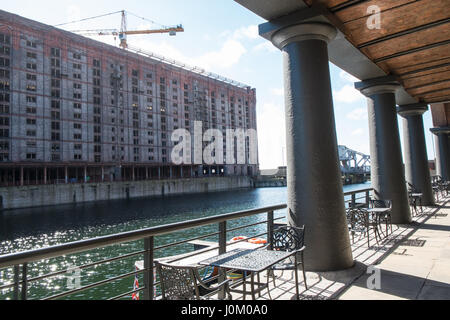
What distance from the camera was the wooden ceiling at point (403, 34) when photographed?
16.7 ft

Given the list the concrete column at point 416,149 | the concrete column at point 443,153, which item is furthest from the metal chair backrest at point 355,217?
the concrete column at point 443,153

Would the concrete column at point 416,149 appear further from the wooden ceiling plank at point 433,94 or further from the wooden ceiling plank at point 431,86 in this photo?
the wooden ceiling plank at point 431,86

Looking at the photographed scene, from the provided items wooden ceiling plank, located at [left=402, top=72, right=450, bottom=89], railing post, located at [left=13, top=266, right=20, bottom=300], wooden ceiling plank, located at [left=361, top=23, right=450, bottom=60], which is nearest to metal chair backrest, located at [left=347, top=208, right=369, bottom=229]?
wooden ceiling plank, located at [left=361, top=23, right=450, bottom=60]

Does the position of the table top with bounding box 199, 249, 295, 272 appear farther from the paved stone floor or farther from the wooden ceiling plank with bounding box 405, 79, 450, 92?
the wooden ceiling plank with bounding box 405, 79, 450, 92

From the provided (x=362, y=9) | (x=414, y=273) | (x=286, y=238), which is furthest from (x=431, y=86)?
(x=286, y=238)

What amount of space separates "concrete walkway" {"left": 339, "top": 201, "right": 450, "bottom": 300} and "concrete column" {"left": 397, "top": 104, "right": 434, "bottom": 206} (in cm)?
530

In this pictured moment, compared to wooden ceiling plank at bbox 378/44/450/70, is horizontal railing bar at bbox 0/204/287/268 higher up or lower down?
lower down

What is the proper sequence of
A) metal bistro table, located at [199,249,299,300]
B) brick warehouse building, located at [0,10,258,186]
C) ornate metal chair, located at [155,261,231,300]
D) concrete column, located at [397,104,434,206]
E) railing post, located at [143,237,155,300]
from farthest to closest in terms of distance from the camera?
1. brick warehouse building, located at [0,10,258,186]
2. concrete column, located at [397,104,434,206]
3. railing post, located at [143,237,155,300]
4. metal bistro table, located at [199,249,299,300]
5. ornate metal chair, located at [155,261,231,300]

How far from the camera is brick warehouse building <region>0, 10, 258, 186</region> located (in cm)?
5147

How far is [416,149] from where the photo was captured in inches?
478

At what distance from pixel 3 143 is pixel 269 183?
78.8 metres

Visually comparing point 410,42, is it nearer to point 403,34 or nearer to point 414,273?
point 403,34

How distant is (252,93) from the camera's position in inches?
4072
